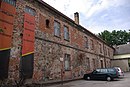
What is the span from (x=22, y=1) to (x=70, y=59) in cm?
874

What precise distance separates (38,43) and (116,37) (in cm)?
4958

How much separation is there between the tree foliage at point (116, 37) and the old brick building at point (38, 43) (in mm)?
38650

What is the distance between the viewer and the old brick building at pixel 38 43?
1004 cm

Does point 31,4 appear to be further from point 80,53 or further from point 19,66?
point 80,53

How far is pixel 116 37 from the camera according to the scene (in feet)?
188

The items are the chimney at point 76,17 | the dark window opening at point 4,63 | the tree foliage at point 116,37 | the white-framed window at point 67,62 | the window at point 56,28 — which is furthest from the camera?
the tree foliage at point 116,37

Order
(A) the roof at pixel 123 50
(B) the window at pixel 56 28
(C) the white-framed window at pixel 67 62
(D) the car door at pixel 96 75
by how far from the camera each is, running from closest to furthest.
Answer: (B) the window at pixel 56 28, (C) the white-framed window at pixel 67 62, (D) the car door at pixel 96 75, (A) the roof at pixel 123 50

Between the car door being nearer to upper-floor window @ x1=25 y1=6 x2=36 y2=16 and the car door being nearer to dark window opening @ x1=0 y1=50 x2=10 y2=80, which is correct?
upper-floor window @ x1=25 y1=6 x2=36 y2=16

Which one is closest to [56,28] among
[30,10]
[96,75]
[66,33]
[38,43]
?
[66,33]

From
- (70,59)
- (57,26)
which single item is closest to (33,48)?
(57,26)

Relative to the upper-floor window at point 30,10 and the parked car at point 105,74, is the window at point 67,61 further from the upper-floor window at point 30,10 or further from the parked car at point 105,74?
the upper-floor window at point 30,10

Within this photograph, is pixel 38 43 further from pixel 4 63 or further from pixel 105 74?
pixel 105 74

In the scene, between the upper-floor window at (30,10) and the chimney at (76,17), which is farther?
the chimney at (76,17)

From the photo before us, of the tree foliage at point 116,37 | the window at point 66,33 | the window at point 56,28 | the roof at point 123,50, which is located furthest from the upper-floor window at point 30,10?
the tree foliage at point 116,37
